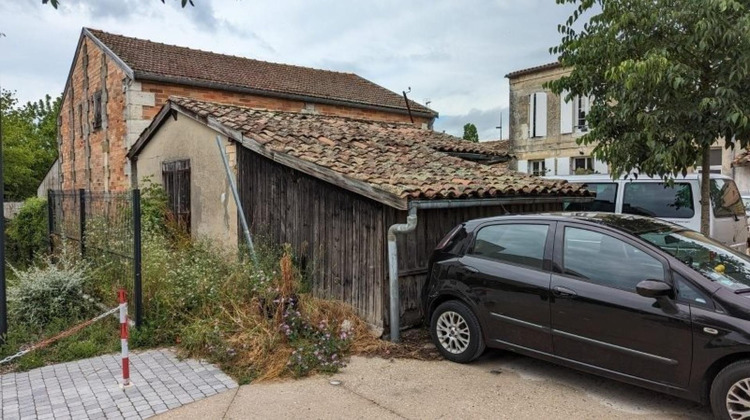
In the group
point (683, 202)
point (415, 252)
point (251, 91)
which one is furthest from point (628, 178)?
point (251, 91)

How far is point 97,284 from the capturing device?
7.86m

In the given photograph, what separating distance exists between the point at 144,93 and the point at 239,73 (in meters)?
3.89

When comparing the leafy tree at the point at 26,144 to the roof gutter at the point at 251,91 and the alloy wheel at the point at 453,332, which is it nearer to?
the roof gutter at the point at 251,91

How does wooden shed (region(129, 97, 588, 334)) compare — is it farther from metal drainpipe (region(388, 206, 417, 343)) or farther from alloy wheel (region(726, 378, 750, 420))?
alloy wheel (region(726, 378, 750, 420))

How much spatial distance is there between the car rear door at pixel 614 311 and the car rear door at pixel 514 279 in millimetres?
121

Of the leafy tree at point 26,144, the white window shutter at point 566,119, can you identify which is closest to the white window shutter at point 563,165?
the white window shutter at point 566,119

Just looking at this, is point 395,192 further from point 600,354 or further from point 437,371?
point 600,354

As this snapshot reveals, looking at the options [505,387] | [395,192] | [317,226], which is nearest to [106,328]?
[317,226]

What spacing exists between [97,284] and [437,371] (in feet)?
18.9

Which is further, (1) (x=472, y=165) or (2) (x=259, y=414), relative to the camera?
(1) (x=472, y=165)

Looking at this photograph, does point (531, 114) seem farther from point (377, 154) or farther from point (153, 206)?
point (153, 206)

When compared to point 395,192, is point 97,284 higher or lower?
lower

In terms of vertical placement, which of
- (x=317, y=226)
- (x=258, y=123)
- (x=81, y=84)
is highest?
(x=81, y=84)

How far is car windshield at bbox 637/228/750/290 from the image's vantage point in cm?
394
